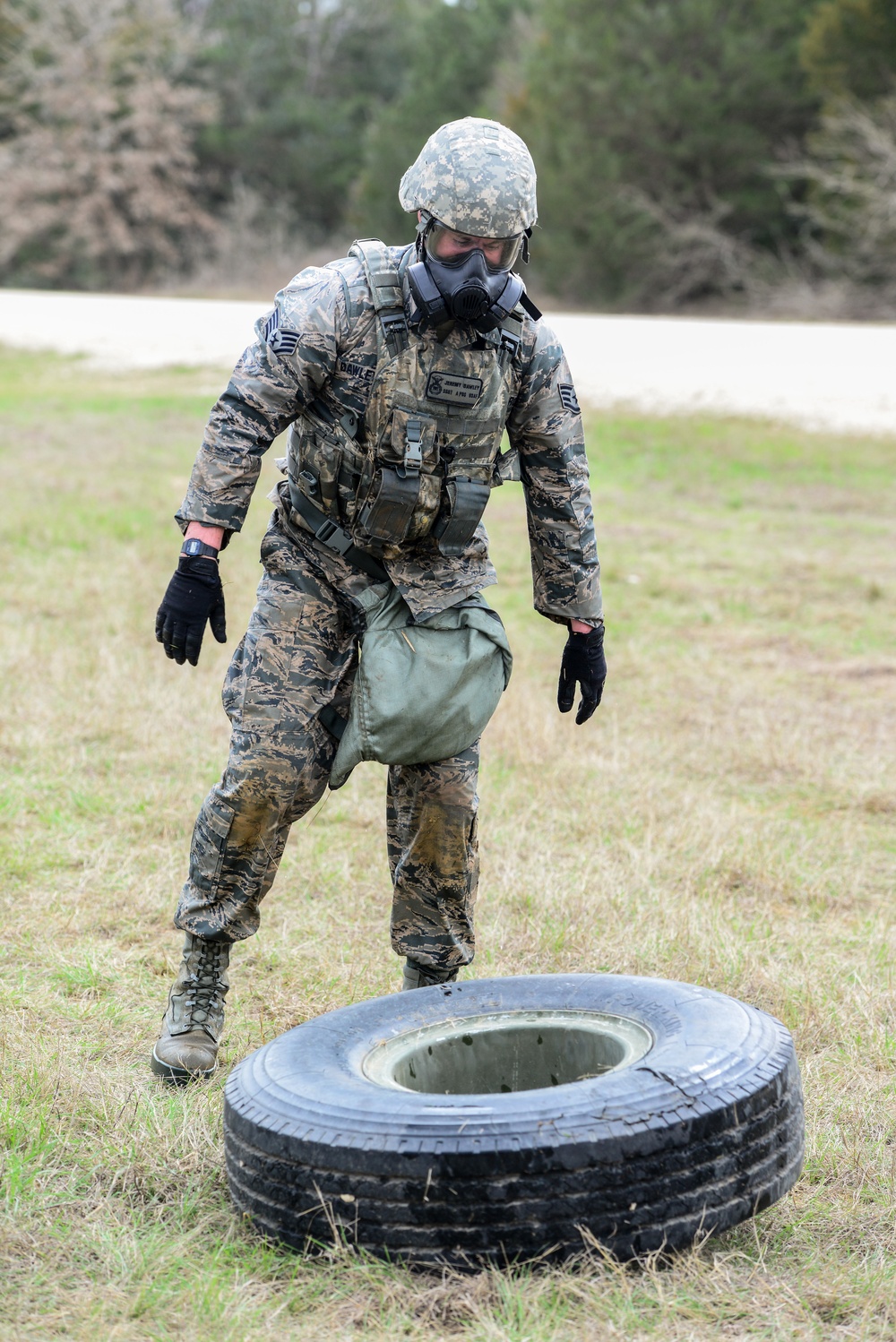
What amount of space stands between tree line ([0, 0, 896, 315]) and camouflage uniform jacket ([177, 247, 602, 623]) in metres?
27.8

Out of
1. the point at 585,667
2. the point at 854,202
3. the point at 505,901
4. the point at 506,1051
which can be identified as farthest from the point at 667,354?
the point at 506,1051

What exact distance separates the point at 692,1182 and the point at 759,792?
353 cm

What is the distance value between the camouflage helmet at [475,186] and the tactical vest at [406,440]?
0.17 metres

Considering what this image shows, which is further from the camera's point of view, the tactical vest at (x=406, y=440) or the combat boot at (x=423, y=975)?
the combat boot at (x=423, y=975)

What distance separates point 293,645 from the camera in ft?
11.2

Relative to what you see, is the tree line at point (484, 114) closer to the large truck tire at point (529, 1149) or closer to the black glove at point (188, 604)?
the black glove at point (188, 604)

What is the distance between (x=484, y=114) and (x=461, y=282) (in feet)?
126

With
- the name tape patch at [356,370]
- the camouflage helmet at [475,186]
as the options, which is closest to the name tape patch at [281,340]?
the name tape patch at [356,370]

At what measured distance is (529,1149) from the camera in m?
2.38

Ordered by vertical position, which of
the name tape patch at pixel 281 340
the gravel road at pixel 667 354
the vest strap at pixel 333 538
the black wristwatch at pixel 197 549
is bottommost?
the black wristwatch at pixel 197 549

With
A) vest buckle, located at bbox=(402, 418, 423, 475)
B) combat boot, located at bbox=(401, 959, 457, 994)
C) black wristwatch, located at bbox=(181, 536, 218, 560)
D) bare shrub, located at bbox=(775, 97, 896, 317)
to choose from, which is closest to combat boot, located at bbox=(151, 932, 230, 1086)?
combat boot, located at bbox=(401, 959, 457, 994)

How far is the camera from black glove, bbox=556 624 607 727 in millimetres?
3742

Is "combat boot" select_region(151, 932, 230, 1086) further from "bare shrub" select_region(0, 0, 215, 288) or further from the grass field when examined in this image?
"bare shrub" select_region(0, 0, 215, 288)

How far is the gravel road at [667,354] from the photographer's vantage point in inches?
656
